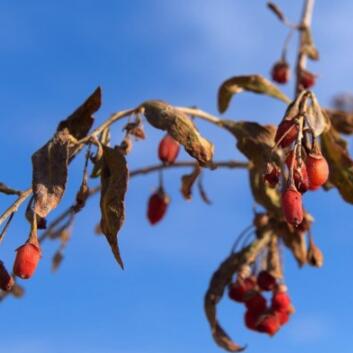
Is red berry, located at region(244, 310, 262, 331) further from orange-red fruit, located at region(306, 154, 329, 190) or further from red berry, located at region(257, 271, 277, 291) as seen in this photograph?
orange-red fruit, located at region(306, 154, 329, 190)

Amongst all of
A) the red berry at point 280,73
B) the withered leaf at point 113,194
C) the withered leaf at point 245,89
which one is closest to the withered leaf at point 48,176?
the withered leaf at point 113,194

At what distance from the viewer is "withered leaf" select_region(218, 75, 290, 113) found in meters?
2.73

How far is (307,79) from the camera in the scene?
11.6 ft

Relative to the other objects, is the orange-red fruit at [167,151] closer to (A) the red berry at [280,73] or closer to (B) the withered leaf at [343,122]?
(B) the withered leaf at [343,122]

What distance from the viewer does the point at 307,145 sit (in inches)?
67.0

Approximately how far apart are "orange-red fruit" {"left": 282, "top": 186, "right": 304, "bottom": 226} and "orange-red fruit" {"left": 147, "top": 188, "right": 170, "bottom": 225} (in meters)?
1.73

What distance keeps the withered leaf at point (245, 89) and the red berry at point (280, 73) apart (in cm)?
129

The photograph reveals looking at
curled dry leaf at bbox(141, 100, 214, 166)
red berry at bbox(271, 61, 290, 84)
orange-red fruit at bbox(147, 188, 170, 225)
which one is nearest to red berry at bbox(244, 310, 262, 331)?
orange-red fruit at bbox(147, 188, 170, 225)

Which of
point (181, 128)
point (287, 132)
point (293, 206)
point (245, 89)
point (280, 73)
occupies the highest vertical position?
point (280, 73)

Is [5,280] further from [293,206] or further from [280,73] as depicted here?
[280,73]

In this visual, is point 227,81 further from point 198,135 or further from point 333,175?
point 198,135

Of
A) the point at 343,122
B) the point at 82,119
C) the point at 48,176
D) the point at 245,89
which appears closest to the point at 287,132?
the point at 48,176

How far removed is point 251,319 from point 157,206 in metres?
0.59

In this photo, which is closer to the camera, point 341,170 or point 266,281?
point 341,170
